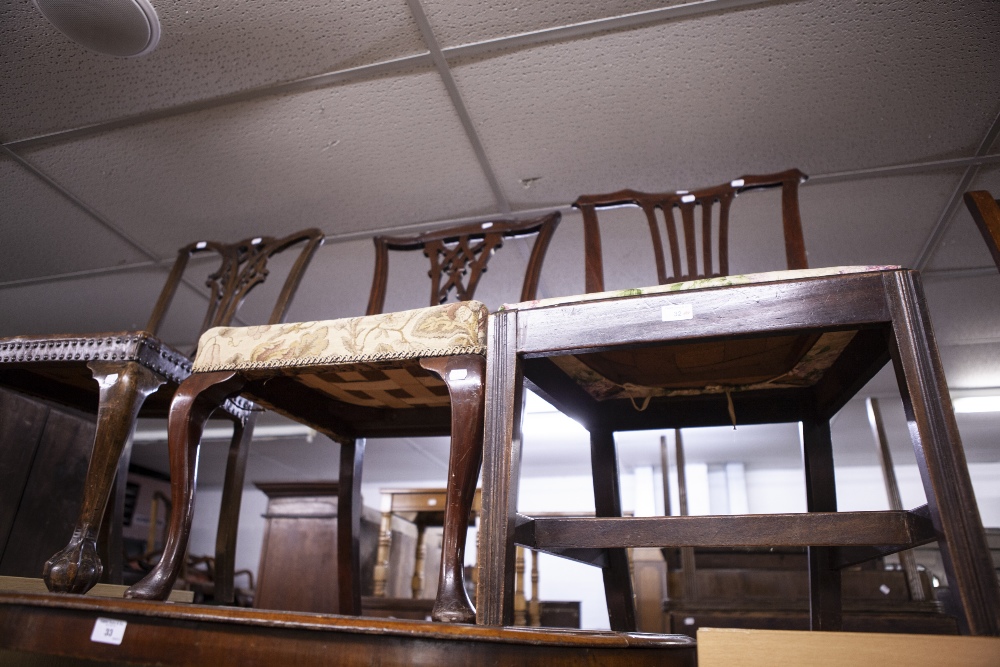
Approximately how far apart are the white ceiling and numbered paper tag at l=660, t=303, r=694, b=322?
3.37 feet

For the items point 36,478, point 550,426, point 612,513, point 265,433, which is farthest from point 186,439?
point 265,433

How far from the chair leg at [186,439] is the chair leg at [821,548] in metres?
1.28

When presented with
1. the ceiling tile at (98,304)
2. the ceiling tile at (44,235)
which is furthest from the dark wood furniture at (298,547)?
the ceiling tile at (44,235)

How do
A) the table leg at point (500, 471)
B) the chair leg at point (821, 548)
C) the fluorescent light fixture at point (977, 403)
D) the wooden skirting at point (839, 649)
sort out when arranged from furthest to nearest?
the fluorescent light fixture at point (977, 403)
the chair leg at point (821, 548)
the table leg at point (500, 471)
the wooden skirting at point (839, 649)

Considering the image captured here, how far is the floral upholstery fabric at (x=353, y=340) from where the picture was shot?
4.19 ft

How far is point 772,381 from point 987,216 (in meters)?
0.56

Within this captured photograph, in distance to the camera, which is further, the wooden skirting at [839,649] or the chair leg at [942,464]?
the chair leg at [942,464]

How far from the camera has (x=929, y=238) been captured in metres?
2.65

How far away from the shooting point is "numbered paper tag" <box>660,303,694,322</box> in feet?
3.62

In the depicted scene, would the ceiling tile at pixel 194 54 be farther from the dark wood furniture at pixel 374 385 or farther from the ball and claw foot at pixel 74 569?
the ball and claw foot at pixel 74 569

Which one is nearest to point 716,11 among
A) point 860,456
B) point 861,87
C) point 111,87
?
point 861,87

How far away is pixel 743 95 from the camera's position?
2.00m

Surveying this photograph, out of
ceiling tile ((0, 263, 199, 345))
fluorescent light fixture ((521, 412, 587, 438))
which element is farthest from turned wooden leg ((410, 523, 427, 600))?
ceiling tile ((0, 263, 199, 345))

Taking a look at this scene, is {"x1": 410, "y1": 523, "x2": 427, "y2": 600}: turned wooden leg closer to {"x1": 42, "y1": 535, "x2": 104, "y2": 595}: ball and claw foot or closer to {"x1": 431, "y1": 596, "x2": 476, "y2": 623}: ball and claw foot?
{"x1": 42, "y1": 535, "x2": 104, "y2": 595}: ball and claw foot
